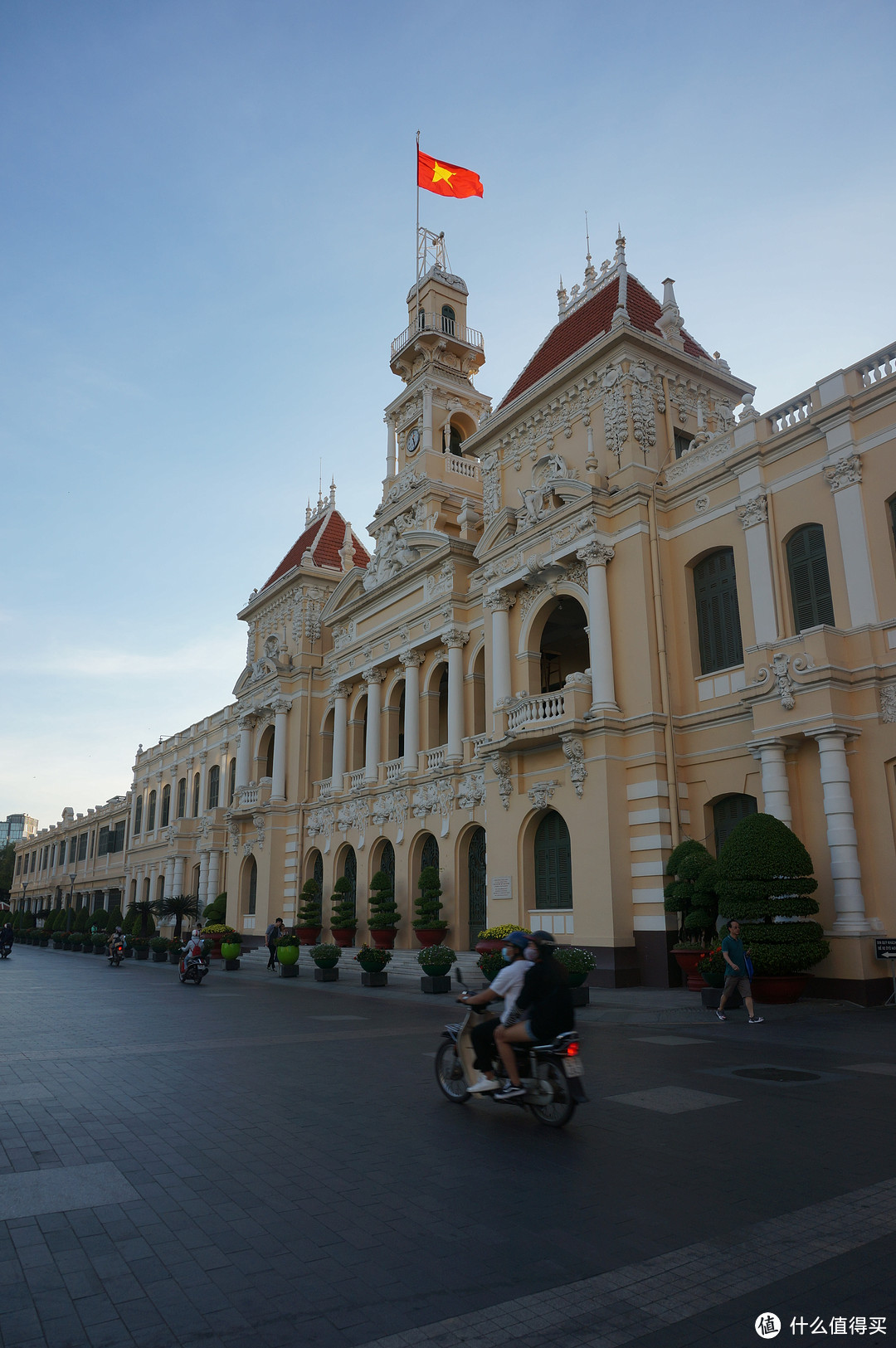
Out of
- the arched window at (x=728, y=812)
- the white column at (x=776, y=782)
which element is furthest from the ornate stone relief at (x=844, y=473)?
the arched window at (x=728, y=812)

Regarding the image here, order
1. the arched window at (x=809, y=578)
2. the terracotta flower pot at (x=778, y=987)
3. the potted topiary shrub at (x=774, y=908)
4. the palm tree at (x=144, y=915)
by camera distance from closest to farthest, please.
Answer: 1. the potted topiary shrub at (x=774, y=908)
2. the terracotta flower pot at (x=778, y=987)
3. the arched window at (x=809, y=578)
4. the palm tree at (x=144, y=915)

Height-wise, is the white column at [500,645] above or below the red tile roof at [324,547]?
below

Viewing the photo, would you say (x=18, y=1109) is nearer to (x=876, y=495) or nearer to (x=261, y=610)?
(x=876, y=495)

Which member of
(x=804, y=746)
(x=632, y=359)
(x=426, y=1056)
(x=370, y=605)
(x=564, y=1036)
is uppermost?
(x=632, y=359)

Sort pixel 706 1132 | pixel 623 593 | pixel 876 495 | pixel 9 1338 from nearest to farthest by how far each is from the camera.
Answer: pixel 9 1338, pixel 706 1132, pixel 876 495, pixel 623 593

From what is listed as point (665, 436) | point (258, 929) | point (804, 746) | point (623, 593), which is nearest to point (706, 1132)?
point (804, 746)

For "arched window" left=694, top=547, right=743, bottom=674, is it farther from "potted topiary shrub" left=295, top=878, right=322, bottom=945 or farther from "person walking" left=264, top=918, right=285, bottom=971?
"potted topiary shrub" left=295, top=878, right=322, bottom=945

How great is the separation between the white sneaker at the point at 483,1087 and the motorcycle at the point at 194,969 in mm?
17874

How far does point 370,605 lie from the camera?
36.7 metres

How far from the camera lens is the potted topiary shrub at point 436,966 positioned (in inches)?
850

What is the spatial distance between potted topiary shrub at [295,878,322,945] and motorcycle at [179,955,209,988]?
1065 cm

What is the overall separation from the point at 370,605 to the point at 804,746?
70.3 feet

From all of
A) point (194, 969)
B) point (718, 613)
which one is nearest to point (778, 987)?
point (718, 613)

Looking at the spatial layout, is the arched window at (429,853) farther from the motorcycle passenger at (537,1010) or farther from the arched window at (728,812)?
the motorcycle passenger at (537,1010)
